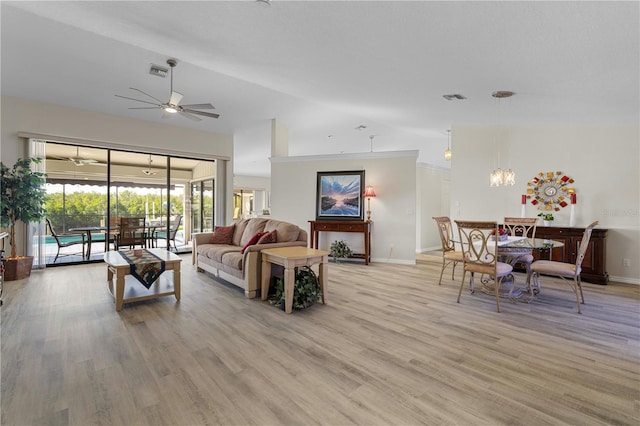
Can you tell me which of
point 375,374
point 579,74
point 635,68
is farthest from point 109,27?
point 635,68

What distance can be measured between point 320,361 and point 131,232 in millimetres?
5707

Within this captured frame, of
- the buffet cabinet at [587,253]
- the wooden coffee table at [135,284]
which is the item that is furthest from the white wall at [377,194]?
the wooden coffee table at [135,284]

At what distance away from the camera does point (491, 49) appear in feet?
9.05

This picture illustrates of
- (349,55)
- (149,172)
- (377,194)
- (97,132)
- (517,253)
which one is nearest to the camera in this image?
(349,55)

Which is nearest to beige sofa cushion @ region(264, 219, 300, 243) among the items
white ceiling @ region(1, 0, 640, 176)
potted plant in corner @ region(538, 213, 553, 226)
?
white ceiling @ region(1, 0, 640, 176)

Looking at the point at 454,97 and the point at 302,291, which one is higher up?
the point at 454,97

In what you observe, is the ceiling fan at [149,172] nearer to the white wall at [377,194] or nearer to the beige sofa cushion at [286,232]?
the white wall at [377,194]

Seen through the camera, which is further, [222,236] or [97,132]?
[97,132]

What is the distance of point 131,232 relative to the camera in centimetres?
637

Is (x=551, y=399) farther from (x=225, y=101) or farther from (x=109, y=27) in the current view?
(x=225, y=101)

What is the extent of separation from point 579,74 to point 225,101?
16.6ft

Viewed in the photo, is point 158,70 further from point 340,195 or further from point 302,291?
point 340,195

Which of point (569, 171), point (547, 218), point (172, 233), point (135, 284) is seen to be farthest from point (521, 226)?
point (172, 233)

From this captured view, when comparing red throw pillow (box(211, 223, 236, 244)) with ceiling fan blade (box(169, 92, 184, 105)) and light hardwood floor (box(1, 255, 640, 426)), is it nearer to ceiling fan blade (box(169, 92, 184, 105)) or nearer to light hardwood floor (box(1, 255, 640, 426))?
light hardwood floor (box(1, 255, 640, 426))
